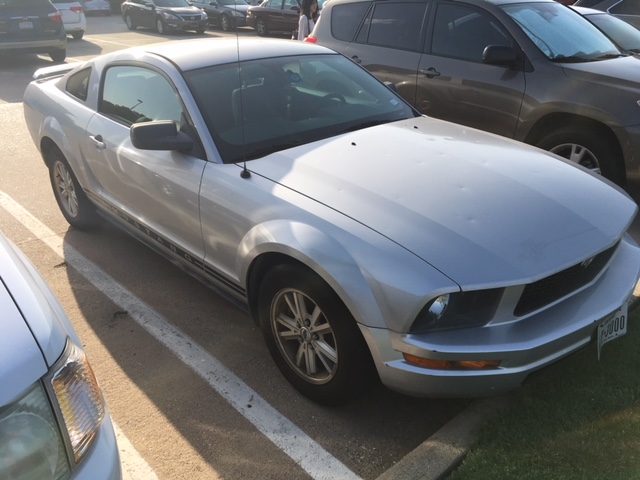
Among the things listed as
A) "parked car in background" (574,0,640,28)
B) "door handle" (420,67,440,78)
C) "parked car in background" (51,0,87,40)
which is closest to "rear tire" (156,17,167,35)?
"parked car in background" (51,0,87,40)

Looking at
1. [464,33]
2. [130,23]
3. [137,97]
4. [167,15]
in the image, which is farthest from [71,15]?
[137,97]

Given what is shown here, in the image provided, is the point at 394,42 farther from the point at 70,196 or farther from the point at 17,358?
the point at 17,358

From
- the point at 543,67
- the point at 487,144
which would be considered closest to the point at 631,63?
the point at 543,67

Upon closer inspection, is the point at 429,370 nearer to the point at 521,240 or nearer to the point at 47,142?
the point at 521,240

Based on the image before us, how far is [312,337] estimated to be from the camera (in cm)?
272

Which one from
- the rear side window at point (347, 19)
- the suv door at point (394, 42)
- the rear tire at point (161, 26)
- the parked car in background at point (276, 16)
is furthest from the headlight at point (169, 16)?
the suv door at point (394, 42)

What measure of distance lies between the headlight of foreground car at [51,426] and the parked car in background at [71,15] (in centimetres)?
1869

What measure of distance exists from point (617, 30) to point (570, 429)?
554 centimetres

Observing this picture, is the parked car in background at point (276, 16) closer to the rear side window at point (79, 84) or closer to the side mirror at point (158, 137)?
the rear side window at point (79, 84)

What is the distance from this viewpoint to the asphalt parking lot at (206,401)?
2.55 m

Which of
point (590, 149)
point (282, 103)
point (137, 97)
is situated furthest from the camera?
point (590, 149)

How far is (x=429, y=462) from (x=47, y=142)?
4006 mm

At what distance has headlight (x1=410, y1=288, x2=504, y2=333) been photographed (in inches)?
89.4

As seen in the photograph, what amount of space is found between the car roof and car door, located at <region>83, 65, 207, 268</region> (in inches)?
6.2
